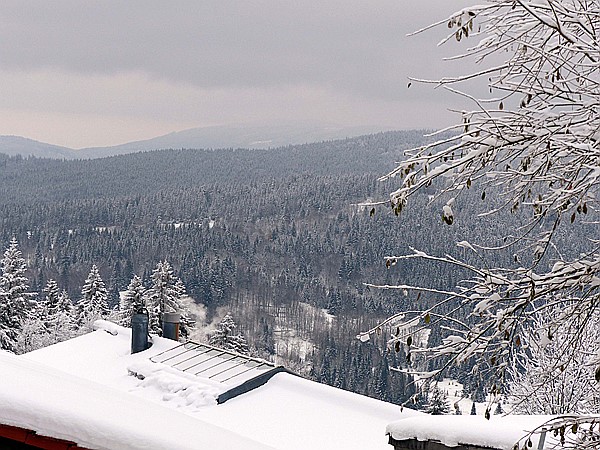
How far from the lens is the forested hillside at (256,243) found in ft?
353

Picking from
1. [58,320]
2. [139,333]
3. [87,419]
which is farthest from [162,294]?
[87,419]

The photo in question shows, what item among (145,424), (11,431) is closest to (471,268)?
(145,424)

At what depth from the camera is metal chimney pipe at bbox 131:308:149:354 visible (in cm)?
1691

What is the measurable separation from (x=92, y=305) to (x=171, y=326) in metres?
33.1

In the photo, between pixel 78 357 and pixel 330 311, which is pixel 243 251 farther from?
pixel 78 357

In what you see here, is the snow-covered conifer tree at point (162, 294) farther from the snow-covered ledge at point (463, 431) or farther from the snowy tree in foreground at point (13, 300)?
the snow-covered ledge at point (463, 431)

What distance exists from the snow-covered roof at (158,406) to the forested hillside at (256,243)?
61913 millimetres

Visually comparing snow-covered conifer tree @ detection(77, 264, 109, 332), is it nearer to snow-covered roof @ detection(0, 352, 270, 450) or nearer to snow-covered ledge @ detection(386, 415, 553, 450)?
snow-covered ledge @ detection(386, 415, 553, 450)

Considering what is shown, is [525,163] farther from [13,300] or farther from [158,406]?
[13,300]

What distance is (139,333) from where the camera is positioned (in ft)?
55.7

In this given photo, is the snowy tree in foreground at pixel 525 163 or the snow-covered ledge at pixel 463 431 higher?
the snowy tree in foreground at pixel 525 163

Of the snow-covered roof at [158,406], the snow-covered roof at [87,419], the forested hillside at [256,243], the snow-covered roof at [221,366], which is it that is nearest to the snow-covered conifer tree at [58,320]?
the snow-covered roof at [158,406]

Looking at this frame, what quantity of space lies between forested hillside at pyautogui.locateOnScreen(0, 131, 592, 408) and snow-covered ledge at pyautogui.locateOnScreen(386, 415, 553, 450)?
69462 millimetres

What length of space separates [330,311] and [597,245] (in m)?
115
